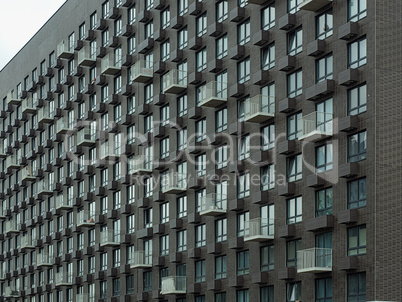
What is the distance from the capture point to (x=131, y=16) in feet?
218

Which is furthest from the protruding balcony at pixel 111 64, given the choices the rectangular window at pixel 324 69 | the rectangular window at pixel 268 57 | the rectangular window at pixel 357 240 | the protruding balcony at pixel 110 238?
the rectangular window at pixel 357 240

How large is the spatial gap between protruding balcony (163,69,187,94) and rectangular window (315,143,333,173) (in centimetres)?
1445

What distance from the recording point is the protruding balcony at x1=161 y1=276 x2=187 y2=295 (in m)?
56.1

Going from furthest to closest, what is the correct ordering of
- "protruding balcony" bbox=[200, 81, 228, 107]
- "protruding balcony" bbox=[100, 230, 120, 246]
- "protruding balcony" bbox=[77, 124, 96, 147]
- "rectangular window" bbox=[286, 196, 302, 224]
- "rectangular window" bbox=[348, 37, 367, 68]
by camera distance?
"protruding balcony" bbox=[77, 124, 96, 147], "protruding balcony" bbox=[100, 230, 120, 246], "protruding balcony" bbox=[200, 81, 228, 107], "rectangular window" bbox=[286, 196, 302, 224], "rectangular window" bbox=[348, 37, 367, 68]

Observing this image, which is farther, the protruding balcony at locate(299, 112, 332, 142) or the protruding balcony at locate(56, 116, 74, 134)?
the protruding balcony at locate(56, 116, 74, 134)

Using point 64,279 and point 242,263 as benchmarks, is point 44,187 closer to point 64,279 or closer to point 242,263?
point 64,279

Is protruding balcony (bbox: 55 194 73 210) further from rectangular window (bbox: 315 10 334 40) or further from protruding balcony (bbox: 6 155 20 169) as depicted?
rectangular window (bbox: 315 10 334 40)

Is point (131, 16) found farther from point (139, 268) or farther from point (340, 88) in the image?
point (340, 88)

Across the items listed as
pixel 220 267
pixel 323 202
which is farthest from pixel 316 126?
pixel 220 267

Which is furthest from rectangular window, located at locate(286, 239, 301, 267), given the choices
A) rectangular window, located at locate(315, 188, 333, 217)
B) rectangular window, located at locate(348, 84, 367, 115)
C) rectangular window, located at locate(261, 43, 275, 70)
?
rectangular window, located at locate(261, 43, 275, 70)

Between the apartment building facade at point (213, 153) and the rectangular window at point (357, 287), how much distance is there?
0.08 m

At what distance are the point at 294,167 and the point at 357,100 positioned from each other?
5.75 m

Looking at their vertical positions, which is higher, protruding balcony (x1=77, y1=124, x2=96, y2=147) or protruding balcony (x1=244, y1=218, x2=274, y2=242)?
protruding balcony (x1=77, y1=124, x2=96, y2=147)

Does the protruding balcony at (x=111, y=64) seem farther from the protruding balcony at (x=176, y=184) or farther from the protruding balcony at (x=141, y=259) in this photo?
the protruding balcony at (x=141, y=259)
